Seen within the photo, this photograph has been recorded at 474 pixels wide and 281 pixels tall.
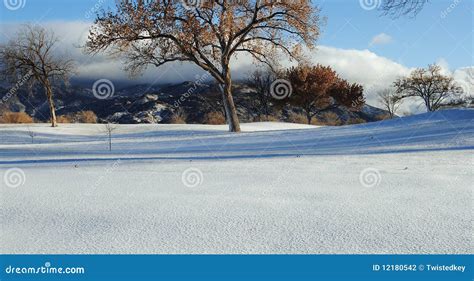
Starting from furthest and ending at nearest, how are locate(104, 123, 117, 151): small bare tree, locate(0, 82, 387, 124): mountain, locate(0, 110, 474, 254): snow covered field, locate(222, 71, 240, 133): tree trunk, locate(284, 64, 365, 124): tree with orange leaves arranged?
locate(284, 64, 365, 124): tree with orange leaves
locate(0, 82, 387, 124): mountain
locate(222, 71, 240, 133): tree trunk
locate(104, 123, 117, 151): small bare tree
locate(0, 110, 474, 254): snow covered field

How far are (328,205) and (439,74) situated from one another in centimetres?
4411

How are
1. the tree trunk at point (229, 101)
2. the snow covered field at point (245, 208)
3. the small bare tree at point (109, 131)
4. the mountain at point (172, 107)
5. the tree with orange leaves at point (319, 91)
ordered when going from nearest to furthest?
the snow covered field at point (245, 208) → the small bare tree at point (109, 131) → the tree trunk at point (229, 101) → the mountain at point (172, 107) → the tree with orange leaves at point (319, 91)

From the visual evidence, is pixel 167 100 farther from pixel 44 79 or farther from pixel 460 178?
pixel 460 178

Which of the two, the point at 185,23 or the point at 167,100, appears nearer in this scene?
the point at 185,23

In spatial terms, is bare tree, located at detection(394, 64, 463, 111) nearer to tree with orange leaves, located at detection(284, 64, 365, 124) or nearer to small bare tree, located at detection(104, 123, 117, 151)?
tree with orange leaves, located at detection(284, 64, 365, 124)

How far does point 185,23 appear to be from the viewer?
15.1 meters

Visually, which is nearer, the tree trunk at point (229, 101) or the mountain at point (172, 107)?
the tree trunk at point (229, 101)

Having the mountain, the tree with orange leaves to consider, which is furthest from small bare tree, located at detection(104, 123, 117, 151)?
the tree with orange leaves

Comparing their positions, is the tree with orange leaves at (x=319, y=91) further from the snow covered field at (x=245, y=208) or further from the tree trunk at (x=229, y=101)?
the snow covered field at (x=245, y=208)

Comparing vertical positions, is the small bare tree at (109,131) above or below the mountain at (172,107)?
below

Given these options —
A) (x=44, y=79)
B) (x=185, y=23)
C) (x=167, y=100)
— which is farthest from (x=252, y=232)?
(x=167, y=100)

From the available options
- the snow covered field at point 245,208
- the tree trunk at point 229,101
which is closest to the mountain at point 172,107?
the tree trunk at point 229,101

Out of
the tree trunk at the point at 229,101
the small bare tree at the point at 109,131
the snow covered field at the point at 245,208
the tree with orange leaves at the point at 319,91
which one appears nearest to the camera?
the snow covered field at the point at 245,208

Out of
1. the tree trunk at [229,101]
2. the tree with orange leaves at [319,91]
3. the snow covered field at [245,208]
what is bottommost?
the snow covered field at [245,208]
